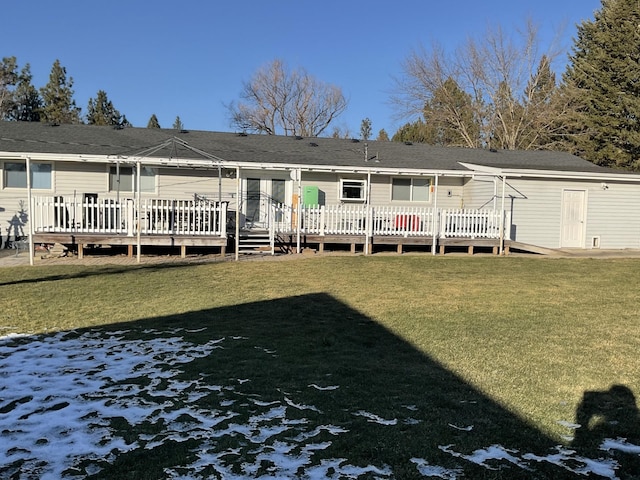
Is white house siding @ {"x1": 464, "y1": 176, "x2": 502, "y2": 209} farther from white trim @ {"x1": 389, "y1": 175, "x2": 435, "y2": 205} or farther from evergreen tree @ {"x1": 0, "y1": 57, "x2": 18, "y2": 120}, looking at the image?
evergreen tree @ {"x1": 0, "y1": 57, "x2": 18, "y2": 120}

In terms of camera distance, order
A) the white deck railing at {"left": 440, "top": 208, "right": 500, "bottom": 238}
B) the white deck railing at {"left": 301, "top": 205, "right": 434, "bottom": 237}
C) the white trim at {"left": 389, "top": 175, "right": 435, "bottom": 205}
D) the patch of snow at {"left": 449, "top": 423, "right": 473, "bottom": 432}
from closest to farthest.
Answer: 1. the patch of snow at {"left": 449, "top": 423, "right": 473, "bottom": 432}
2. the white deck railing at {"left": 301, "top": 205, "right": 434, "bottom": 237}
3. the white deck railing at {"left": 440, "top": 208, "right": 500, "bottom": 238}
4. the white trim at {"left": 389, "top": 175, "right": 435, "bottom": 205}

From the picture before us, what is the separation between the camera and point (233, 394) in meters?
4.22

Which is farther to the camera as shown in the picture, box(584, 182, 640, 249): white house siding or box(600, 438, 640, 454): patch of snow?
box(584, 182, 640, 249): white house siding

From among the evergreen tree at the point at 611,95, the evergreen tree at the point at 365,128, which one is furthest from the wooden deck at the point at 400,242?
the evergreen tree at the point at 365,128

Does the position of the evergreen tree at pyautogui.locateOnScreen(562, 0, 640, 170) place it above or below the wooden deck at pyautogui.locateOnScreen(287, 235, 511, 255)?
above

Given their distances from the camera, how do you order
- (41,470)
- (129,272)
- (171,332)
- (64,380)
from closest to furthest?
(41,470), (64,380), (171,332), (129,272)

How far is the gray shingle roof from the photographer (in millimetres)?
16234

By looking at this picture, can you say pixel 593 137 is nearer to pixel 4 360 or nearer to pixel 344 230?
pixel 344 230

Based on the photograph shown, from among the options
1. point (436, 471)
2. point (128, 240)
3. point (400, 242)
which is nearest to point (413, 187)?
point (400, 242)

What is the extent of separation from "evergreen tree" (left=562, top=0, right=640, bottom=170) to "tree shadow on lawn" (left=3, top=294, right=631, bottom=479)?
29.8 metres

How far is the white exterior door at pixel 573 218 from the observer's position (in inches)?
672

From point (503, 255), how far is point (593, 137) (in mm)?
20908

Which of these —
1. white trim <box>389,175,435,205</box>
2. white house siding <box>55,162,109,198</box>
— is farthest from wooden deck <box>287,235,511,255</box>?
white house siding <box>55,162,109,198</box>

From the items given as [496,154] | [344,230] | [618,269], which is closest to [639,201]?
[496,154]
